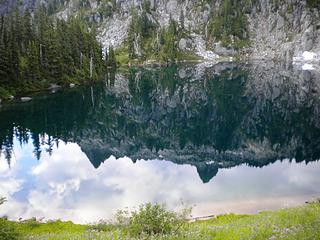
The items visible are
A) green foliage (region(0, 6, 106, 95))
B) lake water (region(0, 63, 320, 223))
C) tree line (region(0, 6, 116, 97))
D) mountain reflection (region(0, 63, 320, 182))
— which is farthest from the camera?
green foliage (region(0, 6, 106, 95))

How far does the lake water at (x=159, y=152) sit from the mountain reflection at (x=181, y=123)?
24 cm

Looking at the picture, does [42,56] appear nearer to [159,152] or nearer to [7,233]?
[159,152]

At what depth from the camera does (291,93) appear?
11700 cm

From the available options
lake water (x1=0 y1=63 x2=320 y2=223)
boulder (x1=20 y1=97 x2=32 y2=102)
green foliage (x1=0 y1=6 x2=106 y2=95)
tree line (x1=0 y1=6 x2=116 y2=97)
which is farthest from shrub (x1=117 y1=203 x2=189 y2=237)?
green foliage (x1=0 y1=6 x2=106 y2=95)

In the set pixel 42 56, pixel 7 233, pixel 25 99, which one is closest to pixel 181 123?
pixel 25 99

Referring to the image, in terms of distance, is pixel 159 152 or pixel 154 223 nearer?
pixel 154 223

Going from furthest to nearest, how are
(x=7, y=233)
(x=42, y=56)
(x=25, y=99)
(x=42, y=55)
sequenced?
(x=42, y=55) < (x=42, y=56) < (x=25, y=99) < (x=7, y=233)

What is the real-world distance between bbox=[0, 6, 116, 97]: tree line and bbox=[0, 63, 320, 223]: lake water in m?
9.91

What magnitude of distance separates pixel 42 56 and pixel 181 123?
207ft

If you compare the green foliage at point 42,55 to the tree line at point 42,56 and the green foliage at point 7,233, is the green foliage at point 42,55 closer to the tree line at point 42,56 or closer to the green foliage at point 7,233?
the tree line at point 42,56

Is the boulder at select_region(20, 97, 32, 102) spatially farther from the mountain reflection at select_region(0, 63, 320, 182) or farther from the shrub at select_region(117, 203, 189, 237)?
the shrub at select_region(117, 203, 189, 237)

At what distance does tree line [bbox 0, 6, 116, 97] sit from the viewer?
112 meters

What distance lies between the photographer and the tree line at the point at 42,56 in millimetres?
111688

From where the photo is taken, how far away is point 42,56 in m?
130
